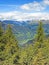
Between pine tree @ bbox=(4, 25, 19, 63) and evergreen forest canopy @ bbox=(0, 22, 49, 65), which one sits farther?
pine tree @ bbox=(4, 25, 19, 63)

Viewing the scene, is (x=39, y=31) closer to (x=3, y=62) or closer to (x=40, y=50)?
(x=40, y=50)

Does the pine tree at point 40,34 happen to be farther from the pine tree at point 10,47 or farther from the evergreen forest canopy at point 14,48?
the pine tree at point 10,47

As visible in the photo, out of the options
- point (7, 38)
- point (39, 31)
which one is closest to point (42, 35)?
point (39, 31)

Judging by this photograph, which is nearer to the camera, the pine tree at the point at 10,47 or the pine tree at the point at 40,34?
the pine tree at the point at 10,47

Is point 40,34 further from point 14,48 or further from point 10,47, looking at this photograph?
point 10,47

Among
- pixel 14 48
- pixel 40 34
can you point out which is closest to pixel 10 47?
pixel 14 48

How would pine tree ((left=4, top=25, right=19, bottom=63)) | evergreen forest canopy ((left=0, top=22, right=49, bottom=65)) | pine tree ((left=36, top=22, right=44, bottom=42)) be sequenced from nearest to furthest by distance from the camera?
evergreen forest canopy ((left=0, top=22, right=49, bottom=65)), pine tree ((left=4, top=25, right=19, bottom=63)), pine tree ((left=36, top=22, right=44, bottom=42))

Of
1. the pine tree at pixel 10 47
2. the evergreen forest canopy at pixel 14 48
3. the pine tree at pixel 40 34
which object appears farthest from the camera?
the pine tree at pixel 40 34

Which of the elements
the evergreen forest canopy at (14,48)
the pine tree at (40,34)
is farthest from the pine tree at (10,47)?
the pine tree at (40,34)

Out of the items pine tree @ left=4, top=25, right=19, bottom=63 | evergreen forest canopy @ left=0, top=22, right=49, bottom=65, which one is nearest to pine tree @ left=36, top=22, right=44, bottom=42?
evergreen forest canopy @ left=0, top=22, right=49, bottom=65

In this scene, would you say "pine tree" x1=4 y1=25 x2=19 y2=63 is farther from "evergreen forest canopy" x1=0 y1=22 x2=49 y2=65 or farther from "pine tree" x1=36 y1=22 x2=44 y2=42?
"pine tree" x1=36 y1=22 x2=44 y2=42

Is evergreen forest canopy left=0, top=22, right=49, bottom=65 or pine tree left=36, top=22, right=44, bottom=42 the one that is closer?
evergreen forest canopy left=0, top=22, right=49, bottom=65

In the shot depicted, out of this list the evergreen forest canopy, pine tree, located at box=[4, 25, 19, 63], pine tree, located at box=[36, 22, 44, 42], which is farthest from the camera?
pine tree, located at box=[36, 22, 44, 42]

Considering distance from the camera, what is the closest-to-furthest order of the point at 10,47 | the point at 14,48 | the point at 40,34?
the point at 10,47
the point at 40,34
the point at 14,48
